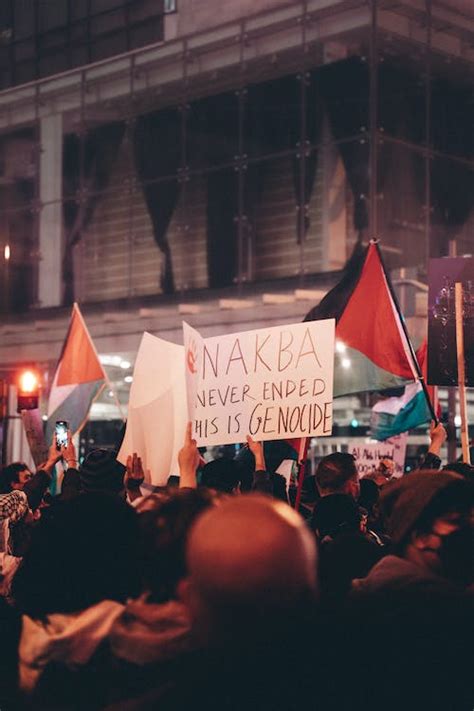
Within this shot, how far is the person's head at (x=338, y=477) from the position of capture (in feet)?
23.3

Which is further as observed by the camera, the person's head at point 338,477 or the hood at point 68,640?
the person's head at point 338,477

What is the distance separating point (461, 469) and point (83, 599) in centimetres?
450

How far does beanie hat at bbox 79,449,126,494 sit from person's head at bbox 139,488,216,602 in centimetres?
342

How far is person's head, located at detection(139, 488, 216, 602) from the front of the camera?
3369mm

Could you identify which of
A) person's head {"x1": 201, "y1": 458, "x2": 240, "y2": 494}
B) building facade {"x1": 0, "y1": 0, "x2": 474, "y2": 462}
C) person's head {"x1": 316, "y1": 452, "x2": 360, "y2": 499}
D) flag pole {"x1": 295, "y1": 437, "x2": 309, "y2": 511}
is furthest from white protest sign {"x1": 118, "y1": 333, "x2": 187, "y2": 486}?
building facade {"x1": 0, "y1": 0, "x2": 474, "y2": 462}

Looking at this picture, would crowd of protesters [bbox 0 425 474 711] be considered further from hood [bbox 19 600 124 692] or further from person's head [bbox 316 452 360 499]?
person's head [bbox 316 452 360 499]

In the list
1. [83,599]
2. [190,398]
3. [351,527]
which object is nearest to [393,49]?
[190,398]

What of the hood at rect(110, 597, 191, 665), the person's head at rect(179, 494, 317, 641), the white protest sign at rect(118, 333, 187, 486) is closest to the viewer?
the person's head at rect(179, 494, 317, 641)

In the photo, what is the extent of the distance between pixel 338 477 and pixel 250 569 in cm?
470

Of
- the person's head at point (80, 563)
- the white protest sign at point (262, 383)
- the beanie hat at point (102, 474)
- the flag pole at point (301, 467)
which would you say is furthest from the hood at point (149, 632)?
the white protest sign at point (262, 383)

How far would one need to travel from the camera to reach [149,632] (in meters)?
3.34

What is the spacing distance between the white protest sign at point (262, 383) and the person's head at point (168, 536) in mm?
4514

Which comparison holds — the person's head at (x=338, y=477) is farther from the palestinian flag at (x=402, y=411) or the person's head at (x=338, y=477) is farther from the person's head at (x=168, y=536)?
the palestinian flag at (x=402, y=411)

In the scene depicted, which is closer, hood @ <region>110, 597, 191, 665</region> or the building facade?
hood @ <region>110, 597, 191, 665</region>
